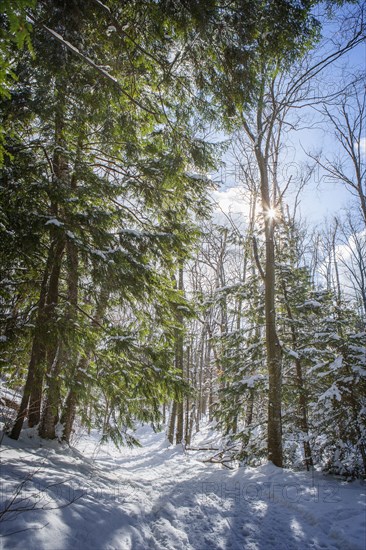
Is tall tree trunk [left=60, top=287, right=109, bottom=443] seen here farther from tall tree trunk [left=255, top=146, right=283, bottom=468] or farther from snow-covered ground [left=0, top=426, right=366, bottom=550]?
tall tree trunk [left=255, top=146, right=283, bottom=468]

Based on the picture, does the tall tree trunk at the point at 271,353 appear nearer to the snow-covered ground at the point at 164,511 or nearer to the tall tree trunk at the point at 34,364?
the snow-covered ground at the point at 164,511

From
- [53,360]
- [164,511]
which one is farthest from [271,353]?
[53,360]

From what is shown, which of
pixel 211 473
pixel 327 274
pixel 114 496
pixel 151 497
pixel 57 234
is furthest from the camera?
pixel 327 274

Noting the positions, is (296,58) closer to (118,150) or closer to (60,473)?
(118,150)

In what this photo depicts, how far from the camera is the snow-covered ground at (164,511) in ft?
9.45

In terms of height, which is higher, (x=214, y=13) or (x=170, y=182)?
(x=214, y=13)

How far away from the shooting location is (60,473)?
4328mm

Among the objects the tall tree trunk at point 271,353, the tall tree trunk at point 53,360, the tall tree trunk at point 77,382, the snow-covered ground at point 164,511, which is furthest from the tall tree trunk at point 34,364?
the tall tree trunk at point 271,353

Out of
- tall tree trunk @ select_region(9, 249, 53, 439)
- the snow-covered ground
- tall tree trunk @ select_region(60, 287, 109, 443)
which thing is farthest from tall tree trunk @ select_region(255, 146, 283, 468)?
tall tree trunk @ select_region(9, 249, 53, 439)

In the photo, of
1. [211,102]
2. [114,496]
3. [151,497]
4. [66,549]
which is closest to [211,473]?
[151,497]

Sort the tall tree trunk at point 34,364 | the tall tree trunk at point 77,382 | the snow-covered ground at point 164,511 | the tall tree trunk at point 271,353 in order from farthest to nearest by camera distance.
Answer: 1. the tall tree trunk at point 271,353
2. the tall tree trunk at point 77,382
3. the tall tree trunk at point 34,364
4. the snow-covered ground at point 164,511

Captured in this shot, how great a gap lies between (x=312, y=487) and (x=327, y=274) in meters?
23.1

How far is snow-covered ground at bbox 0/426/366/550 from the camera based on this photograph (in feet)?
9.45

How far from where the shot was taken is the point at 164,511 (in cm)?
400
